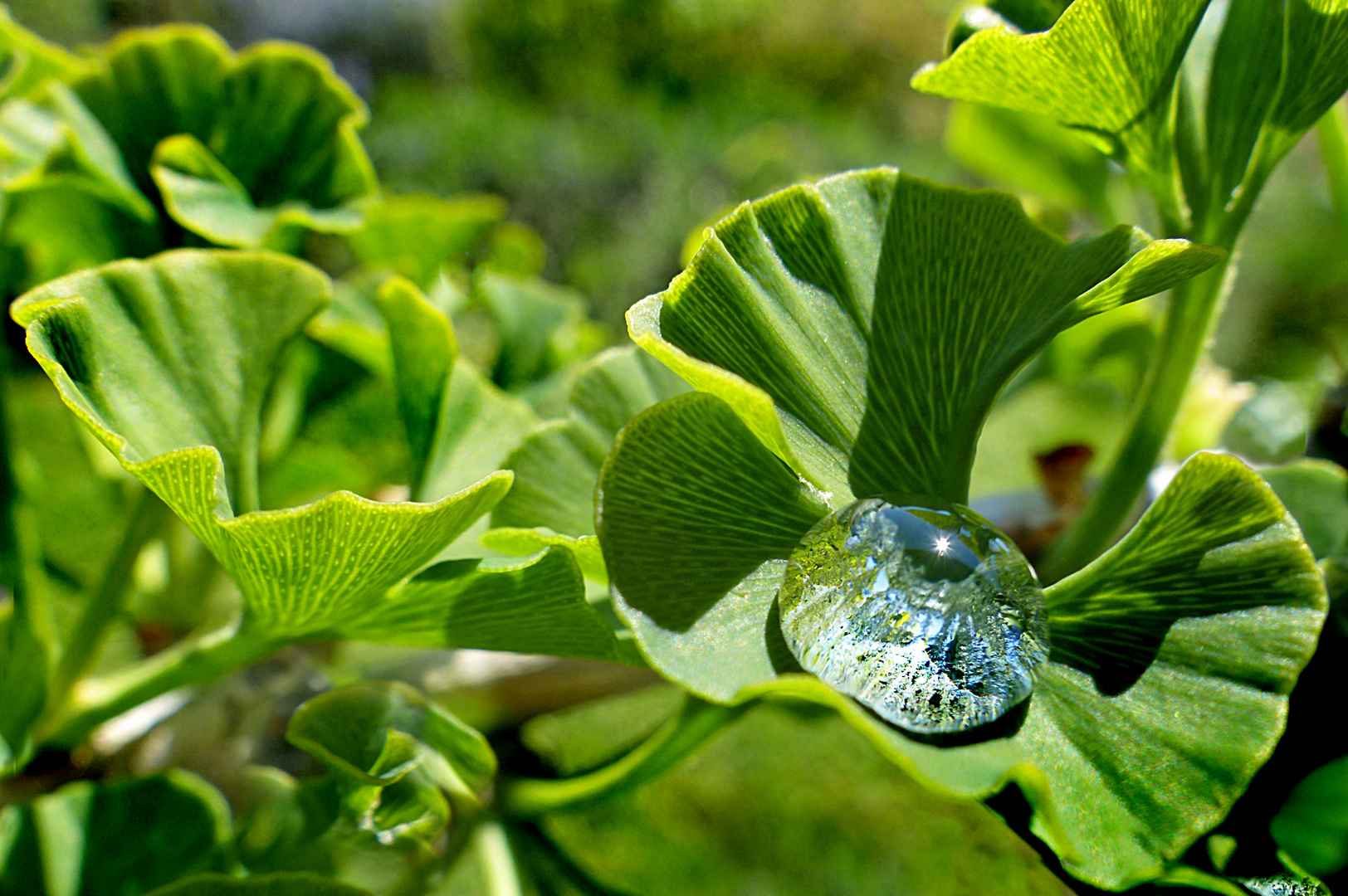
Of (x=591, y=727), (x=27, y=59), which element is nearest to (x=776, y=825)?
(x=591, y=727)

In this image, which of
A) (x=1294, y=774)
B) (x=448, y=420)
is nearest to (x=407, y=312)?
(x=448, y=420)

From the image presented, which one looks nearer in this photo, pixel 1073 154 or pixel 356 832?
pixel 356 832

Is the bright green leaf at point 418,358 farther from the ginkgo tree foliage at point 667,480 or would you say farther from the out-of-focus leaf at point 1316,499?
the out-of-focus leaf at point 1316,499

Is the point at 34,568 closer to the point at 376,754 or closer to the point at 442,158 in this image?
the point at 376,754

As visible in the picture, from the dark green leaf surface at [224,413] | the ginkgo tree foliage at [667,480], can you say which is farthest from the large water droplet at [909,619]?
the dark green leaf surface at [224,413]

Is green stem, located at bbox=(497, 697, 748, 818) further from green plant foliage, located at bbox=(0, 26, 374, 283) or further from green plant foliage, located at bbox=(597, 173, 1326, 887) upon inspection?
green plant foliage, located at bbox=(0, 26, 374, 283)

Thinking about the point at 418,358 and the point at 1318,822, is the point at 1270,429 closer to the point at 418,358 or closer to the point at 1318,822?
the point at 1318,822
